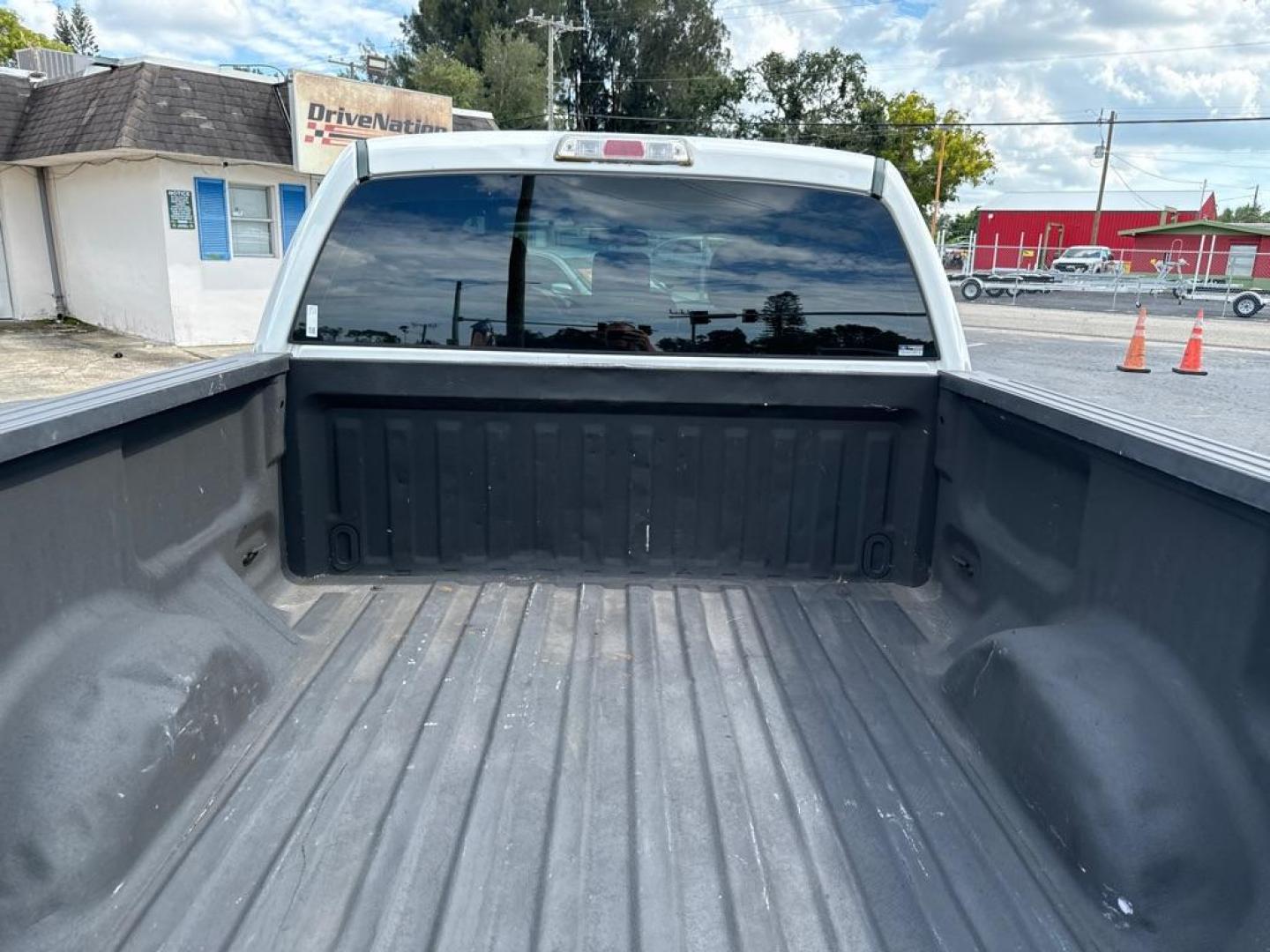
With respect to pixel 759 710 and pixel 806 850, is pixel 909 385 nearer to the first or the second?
pixel 759 710

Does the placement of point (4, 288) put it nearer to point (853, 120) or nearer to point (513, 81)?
point (513, 81)

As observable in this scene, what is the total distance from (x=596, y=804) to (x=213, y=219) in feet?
55.6

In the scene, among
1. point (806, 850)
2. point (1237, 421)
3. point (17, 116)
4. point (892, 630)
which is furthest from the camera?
point (17, 116)

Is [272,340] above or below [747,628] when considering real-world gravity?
above

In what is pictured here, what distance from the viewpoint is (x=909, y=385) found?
296 centimetres

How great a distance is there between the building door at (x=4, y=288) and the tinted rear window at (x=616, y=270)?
19537mm

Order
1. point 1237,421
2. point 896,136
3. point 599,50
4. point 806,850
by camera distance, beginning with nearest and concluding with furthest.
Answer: point 806,850 < point 1237,421 < point 599,50 < point 896,136

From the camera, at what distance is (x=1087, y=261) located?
44.8m

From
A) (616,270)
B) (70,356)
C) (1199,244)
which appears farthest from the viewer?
(1199,244)

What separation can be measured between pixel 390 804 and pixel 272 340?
1617 millimetres

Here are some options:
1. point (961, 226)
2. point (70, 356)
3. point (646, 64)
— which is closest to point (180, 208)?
point (70, 356)

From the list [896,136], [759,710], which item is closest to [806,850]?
[759,710]

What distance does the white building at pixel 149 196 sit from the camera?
1530cm

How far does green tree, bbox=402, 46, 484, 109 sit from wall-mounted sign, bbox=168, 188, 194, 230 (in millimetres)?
19846
